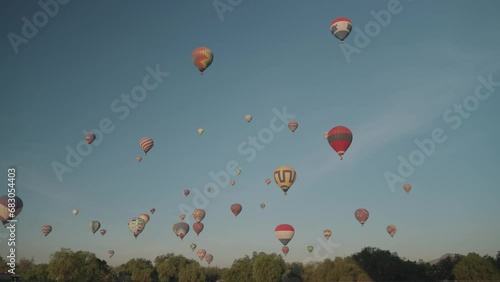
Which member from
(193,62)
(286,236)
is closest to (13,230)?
(193,62)

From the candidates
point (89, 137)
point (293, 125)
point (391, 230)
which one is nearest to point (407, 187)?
point (391, 230)

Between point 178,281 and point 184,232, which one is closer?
point 184,232

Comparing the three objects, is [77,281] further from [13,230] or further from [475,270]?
[475,270]

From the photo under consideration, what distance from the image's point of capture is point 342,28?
5309 centimetres

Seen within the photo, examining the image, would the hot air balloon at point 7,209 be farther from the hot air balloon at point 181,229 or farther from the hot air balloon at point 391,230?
the hot air balloon at point 391,230

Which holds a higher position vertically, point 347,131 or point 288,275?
point 347,131

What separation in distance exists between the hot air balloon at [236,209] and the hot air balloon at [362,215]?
70.9ft

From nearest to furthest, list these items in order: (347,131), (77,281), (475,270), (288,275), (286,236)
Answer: (347,131), (286,236), (475,270), (77,281), (288,275)

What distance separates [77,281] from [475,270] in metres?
72.0

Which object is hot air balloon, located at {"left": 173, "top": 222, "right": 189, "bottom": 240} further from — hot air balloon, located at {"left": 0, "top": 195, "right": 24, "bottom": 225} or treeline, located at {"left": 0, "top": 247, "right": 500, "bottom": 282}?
hot air balloon, located at {"left": 0, "top": 195, "right": 24, "bottom": 225}

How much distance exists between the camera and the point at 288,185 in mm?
56688

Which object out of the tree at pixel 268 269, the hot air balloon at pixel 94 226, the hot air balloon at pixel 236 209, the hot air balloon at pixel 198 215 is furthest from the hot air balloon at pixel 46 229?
the tree at pixel 268 269

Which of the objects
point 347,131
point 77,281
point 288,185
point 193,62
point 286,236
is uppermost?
point 193,62

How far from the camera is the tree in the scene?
83.9 metres
